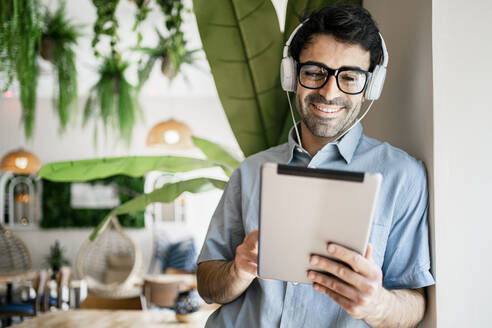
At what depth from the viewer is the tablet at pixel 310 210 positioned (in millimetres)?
666

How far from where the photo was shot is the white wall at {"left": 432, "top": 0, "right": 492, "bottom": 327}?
0.93 meters

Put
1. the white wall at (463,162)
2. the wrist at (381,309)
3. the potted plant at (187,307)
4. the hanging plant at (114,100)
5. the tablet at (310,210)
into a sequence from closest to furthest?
the tablet at (310,210) < the wrist at (381,309) < the white wall at (463,162) < the potted plant at (187,307) < the hanging plant at (114,100)

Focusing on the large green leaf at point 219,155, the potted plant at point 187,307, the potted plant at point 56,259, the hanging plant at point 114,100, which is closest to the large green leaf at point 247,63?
the large green leaf at point 219,155

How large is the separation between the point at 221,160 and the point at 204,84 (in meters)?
6.50

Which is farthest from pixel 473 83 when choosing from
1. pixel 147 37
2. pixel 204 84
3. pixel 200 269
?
pixel 204 84

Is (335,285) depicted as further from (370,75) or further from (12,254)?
(12,254)

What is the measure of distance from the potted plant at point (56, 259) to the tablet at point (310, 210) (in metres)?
7.81

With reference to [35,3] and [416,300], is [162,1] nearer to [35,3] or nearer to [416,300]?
[35,3]

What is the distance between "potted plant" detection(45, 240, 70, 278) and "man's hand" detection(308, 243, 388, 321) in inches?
308

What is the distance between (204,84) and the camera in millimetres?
8039

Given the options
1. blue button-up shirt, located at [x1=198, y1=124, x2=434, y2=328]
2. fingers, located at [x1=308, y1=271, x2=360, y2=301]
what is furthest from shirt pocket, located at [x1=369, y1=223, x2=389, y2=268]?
fingers, located at [x1=308, y1=271, x2=360, y2=301]

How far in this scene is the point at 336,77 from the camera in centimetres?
96

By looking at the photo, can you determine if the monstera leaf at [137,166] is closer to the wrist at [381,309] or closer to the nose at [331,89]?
the nose at [331,89]

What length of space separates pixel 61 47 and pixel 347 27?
324 centimetres
